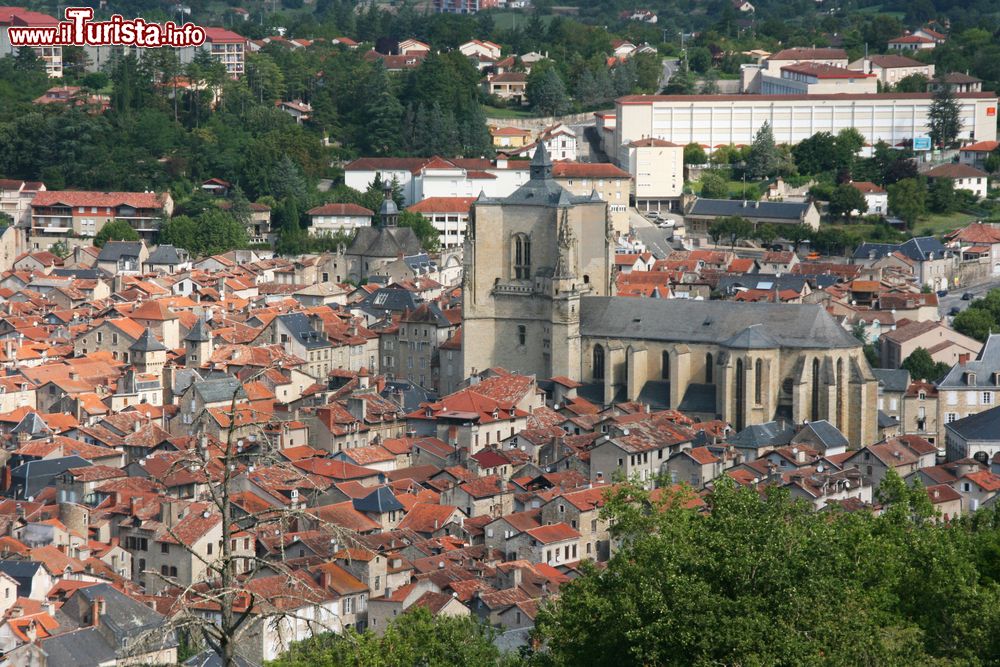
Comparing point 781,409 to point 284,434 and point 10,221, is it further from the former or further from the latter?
point 10,221

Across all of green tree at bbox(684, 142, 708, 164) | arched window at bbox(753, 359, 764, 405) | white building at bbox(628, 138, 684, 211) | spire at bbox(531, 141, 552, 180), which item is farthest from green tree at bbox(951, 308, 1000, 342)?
green tree at bbox(684, 142, 708, 164)

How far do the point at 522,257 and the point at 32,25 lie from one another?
71.5m

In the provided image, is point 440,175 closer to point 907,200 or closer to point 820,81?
point 907,200

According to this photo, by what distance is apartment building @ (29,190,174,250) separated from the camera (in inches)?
4075

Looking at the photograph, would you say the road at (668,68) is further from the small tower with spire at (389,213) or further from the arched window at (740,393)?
the arched window at (740,393)

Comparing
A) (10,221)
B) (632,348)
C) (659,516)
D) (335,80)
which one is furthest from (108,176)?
(659,516)

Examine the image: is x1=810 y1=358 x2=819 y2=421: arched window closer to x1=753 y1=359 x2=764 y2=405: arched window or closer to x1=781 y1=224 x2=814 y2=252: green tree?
x1=753 y1=359 x2=764 y2=405: arched window

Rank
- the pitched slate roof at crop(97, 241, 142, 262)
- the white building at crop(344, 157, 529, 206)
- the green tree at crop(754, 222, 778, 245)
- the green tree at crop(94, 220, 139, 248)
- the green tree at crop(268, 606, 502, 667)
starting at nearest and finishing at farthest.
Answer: the green tree at crop(268, 606, 502, 667) → the pitched slate roof at crop(97, 241, 142, 262) → the green tree at crop(94, 220, 139, 248) → the green tree at crop(754, 222, 778, 245) → the white building at crop(344, 157, 529, 206)

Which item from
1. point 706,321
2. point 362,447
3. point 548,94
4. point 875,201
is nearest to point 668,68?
point 548,94

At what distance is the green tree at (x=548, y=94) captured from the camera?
12650cm

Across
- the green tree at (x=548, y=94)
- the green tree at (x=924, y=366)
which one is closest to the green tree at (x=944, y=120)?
the green tree at (x=548, y=94)

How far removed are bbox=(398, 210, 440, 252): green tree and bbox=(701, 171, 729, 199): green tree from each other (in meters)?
17.5

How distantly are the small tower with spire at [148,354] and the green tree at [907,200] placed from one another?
145 ft

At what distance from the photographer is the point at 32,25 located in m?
132
